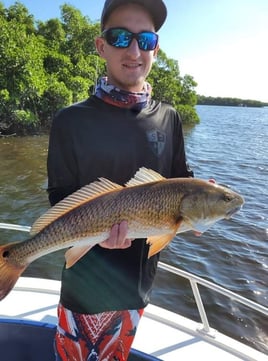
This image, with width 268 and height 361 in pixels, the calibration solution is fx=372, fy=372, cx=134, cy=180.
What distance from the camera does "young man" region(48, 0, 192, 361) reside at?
2.12 meters

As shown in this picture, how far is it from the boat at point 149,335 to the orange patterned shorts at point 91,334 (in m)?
0.84

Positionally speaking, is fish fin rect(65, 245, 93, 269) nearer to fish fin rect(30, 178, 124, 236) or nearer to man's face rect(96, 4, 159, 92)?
fish fin rect(30, 178, 124, 236)

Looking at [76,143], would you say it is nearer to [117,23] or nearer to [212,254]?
A: [117,23]

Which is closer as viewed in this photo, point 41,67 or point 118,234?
point 118,234

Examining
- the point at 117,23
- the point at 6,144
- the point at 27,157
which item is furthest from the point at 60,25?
the point at 117,23

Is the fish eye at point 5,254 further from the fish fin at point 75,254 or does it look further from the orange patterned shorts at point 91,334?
the orange patterned shorts at point 91,334

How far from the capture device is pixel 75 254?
2.02 meters

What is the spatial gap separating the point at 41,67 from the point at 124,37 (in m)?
27.1

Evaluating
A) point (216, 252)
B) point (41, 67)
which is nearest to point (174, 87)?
point (41, 67)

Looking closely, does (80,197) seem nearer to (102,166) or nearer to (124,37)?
(102,166)

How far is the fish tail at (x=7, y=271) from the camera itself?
1949 millimetres

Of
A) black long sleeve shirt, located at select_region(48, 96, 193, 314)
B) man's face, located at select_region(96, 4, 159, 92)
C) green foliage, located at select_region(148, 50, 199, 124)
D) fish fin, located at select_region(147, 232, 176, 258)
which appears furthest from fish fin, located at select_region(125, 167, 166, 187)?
green foliage, located at select_region(148, 50, 199, 124)

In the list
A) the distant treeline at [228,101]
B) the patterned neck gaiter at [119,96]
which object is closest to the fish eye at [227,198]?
the patterned neck gaiter at [119,96]

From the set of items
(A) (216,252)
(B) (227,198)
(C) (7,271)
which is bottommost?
(A) (216,252)
